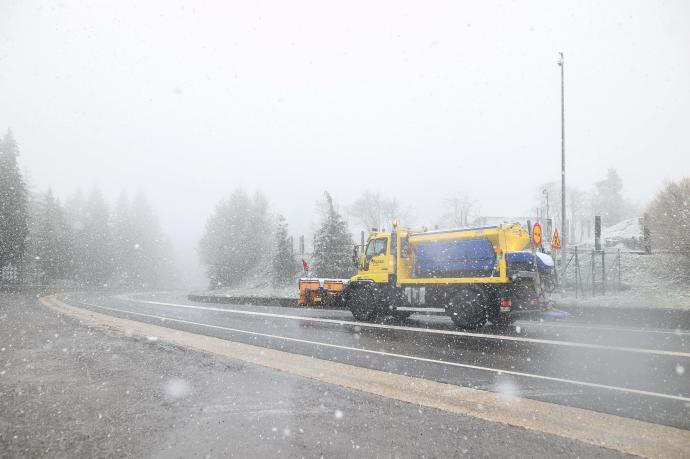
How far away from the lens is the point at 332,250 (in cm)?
2995

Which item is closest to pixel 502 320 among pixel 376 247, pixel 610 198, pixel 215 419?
pixel 376 247

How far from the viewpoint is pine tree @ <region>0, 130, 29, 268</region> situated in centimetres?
4031

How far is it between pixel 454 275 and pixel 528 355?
17.5 ft

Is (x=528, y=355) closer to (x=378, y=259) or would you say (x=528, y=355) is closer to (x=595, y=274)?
(x=378, y=259)

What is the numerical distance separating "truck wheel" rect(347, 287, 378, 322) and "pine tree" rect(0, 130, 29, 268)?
39.4 metres

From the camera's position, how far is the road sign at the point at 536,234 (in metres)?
12.2

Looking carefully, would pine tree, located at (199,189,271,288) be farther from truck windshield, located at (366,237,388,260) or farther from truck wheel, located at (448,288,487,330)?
truck wheel, located at (448,288,487,330)

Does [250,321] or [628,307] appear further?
[250,321]

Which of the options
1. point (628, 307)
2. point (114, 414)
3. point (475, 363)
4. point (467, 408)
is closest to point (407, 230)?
point (628, 307)

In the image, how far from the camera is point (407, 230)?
→ 15.0m

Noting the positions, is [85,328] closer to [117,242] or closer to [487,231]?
[487,231]

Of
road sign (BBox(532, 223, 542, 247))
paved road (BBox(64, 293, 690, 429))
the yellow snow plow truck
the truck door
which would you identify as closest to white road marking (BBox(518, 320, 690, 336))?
paved road (BBox(64, 293, 690, 429))

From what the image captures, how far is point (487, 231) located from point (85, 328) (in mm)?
11066

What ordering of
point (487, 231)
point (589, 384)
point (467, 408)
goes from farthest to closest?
1. point (487, 231)
2. point (589, 384)
3. point (467, 408)
